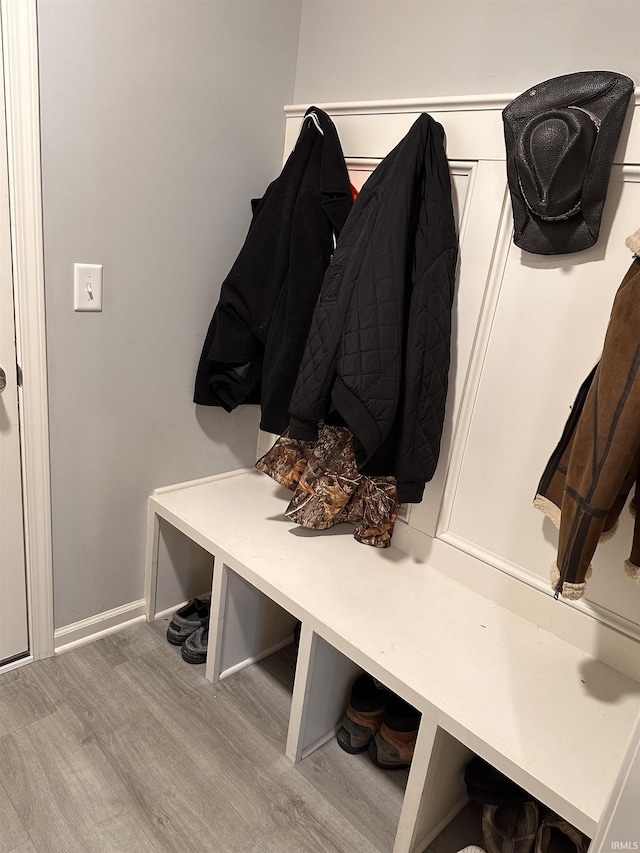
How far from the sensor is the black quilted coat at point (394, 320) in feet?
4.64

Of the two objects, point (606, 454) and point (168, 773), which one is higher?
point (606, 454)

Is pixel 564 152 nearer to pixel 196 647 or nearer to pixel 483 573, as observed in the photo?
pixel 483 573

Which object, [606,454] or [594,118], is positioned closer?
[606,454]

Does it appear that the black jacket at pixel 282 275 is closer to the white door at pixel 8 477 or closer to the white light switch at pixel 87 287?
the white light switch at pixel 87 287

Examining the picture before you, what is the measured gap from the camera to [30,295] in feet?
4.86

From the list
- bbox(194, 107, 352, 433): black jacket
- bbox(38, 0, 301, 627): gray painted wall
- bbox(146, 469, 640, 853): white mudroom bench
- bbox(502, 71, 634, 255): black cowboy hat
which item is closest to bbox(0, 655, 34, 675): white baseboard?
bbox(38, 0, 301, 627): gray painted wall

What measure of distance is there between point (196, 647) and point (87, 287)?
1.14 metres

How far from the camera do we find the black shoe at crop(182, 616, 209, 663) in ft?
6.10

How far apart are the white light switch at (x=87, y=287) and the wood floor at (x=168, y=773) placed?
108 cm

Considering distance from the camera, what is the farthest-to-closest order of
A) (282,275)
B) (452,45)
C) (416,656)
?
(282,275) < (452,45) < (416,656)

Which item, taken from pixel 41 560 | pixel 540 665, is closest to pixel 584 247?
pixel 540 665

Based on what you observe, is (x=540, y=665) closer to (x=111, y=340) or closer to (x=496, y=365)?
(x=496, y=365)

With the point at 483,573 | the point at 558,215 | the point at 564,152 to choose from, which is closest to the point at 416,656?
the point at 483,573

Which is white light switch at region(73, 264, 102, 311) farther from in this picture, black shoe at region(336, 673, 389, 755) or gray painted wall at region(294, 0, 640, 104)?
black shoe at region(336, 673, 389, 755)
